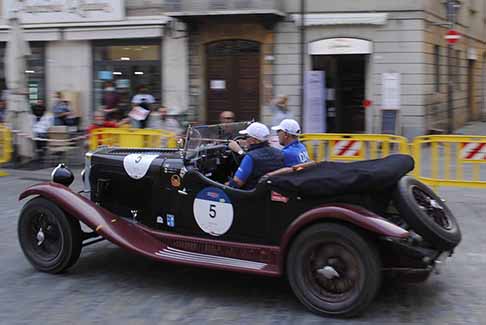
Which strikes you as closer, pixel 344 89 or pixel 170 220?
pixel 170 220

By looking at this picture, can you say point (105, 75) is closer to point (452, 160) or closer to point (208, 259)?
point (452, 160)

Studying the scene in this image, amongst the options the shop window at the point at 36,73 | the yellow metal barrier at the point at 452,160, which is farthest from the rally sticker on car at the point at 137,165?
the shop window at the point at 36,73

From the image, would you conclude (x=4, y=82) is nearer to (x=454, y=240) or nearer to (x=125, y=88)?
(x=125, y=88)

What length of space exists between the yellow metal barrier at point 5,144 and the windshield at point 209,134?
26.8ft

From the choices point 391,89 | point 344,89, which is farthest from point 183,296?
point 344,89

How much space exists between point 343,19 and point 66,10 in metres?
7.54

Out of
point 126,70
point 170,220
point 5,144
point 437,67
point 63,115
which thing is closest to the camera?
point 170,220

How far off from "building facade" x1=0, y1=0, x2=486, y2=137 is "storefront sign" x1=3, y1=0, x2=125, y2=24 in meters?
0.03

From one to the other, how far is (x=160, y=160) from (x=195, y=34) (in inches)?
454

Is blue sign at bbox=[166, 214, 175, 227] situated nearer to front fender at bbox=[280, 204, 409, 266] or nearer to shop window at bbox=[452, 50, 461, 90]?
front fender at bbox=[280, 204, 409, 266]

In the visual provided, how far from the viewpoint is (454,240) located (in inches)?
199

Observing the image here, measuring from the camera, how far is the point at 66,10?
58.7 ft

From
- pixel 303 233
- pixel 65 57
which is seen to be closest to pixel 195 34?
pixel 65 57

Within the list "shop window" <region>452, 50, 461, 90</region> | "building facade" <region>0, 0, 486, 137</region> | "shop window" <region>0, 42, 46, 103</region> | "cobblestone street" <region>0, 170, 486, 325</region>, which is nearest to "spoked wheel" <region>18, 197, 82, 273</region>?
"cobblestone street" <region>0, 170, 486, 325</region>
